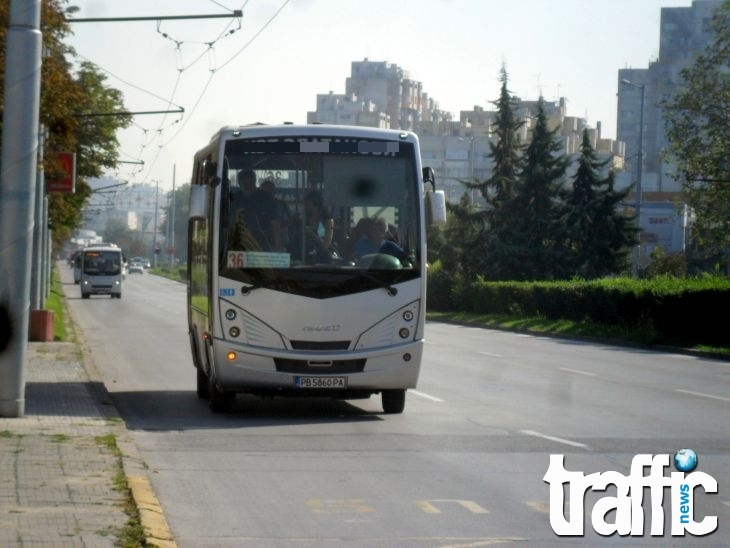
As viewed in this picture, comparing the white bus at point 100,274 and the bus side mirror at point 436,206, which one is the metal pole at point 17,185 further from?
the white bus at point 100,274

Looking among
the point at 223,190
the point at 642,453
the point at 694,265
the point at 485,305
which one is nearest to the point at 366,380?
the point at 223,190

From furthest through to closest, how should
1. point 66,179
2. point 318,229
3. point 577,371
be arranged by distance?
point 66,179 < point 577,371 < point 318,229

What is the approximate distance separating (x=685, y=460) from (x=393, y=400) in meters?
4.62

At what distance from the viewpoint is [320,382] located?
597 inches

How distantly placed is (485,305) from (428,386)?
40126mm

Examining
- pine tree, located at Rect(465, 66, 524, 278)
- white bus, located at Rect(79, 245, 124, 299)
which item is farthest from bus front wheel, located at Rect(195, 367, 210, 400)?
white bus, located at Rect(79, 245, 124, 299)

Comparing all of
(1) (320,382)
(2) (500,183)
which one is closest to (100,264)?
(2) (500,183)

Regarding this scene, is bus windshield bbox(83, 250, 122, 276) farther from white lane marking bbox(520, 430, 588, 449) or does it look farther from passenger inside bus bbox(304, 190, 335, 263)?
white lane marking bbox(520, 430, 588, 449)

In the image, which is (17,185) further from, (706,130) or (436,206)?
(706,130)

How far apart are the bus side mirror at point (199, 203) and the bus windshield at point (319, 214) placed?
1.48 feet

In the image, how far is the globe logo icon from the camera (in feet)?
37.6

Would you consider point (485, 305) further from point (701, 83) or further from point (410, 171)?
point (410, 171)

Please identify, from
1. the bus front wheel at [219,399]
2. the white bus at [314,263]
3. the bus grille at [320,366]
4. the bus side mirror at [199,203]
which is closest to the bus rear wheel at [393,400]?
the white bus at [314,263]

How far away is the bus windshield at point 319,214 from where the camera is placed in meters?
15.3
